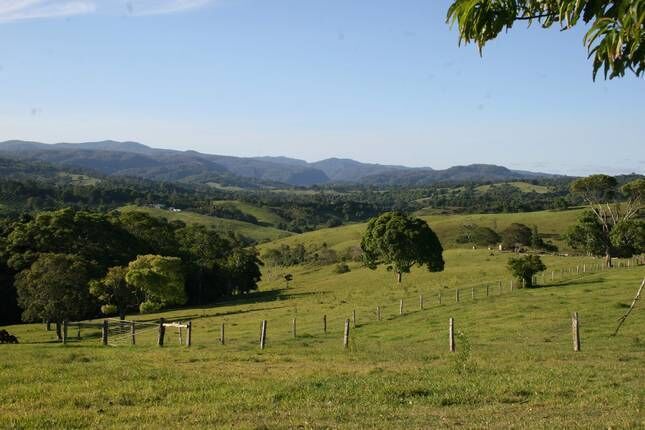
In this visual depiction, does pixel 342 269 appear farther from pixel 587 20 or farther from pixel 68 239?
pixel 587 20

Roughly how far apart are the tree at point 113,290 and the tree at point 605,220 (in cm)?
5300

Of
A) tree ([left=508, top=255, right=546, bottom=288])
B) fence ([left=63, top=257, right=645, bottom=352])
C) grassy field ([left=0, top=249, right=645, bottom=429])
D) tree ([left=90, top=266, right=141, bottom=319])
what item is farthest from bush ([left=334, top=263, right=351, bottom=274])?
grassy field ([left=0, top=249, right=645, bottom=429])

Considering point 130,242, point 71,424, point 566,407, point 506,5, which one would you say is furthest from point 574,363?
point 130,242

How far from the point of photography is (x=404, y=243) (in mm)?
73188

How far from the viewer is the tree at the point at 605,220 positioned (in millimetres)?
70250

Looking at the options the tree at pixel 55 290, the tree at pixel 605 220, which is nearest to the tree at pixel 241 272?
the tree at pixel 55 290

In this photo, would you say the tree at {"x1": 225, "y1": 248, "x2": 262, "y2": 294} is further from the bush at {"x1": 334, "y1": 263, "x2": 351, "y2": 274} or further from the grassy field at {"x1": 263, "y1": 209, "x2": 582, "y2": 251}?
the grassy field at {"x1": 263, "y1": 209, "x2": 582, "y2": 251}

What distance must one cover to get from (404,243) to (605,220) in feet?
81.6

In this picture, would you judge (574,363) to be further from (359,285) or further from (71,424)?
(359,285)

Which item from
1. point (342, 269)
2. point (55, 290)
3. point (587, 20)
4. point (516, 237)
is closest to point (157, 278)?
point (55, 290)

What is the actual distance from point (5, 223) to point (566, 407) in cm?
8719

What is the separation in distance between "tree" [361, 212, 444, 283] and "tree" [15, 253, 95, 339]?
34723mm

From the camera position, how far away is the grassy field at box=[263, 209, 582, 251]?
15074 cm

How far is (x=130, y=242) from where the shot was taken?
88062mm
